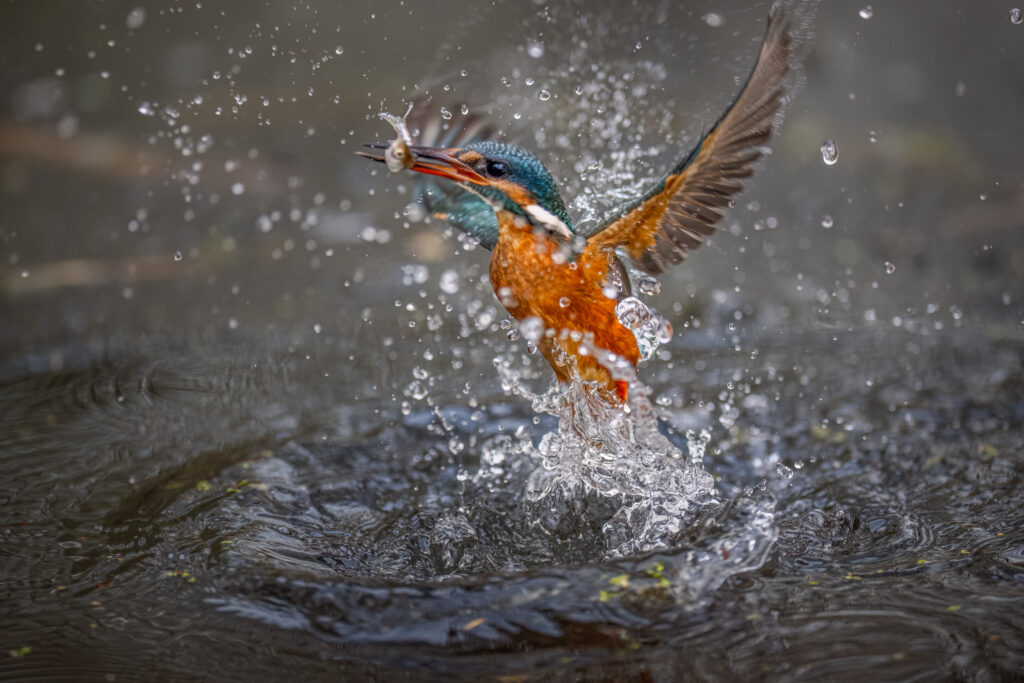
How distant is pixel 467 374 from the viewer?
463 cm

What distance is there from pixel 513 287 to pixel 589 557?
821 millimetres

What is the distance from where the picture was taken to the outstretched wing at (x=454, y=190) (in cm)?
342

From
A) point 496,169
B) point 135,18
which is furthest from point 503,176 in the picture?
point 135,18

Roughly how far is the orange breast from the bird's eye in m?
0.15

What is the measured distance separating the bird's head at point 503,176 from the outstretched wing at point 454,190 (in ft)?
1.37

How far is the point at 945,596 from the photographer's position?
8.30ft

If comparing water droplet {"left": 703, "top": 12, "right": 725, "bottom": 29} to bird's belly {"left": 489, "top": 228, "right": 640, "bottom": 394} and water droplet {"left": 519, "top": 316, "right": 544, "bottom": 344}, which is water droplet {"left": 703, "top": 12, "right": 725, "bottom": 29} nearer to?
bird's belly {"left": 489, "top": 228, "right": 640, "bottom": 394}

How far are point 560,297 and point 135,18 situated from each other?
611cm

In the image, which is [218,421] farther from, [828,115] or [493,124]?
[828,115]

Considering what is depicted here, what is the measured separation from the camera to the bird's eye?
2.88 meters

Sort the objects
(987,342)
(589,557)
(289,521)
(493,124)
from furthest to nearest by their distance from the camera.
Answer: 1. (987,342)
2. (493,124)
3. (289,521)
4. (589,557)

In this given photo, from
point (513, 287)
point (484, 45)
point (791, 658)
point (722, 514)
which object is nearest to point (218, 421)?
point (513, 287)

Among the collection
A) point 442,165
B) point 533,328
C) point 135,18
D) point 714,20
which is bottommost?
point 533,328

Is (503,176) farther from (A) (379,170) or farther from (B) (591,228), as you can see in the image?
(A) (379,170)
